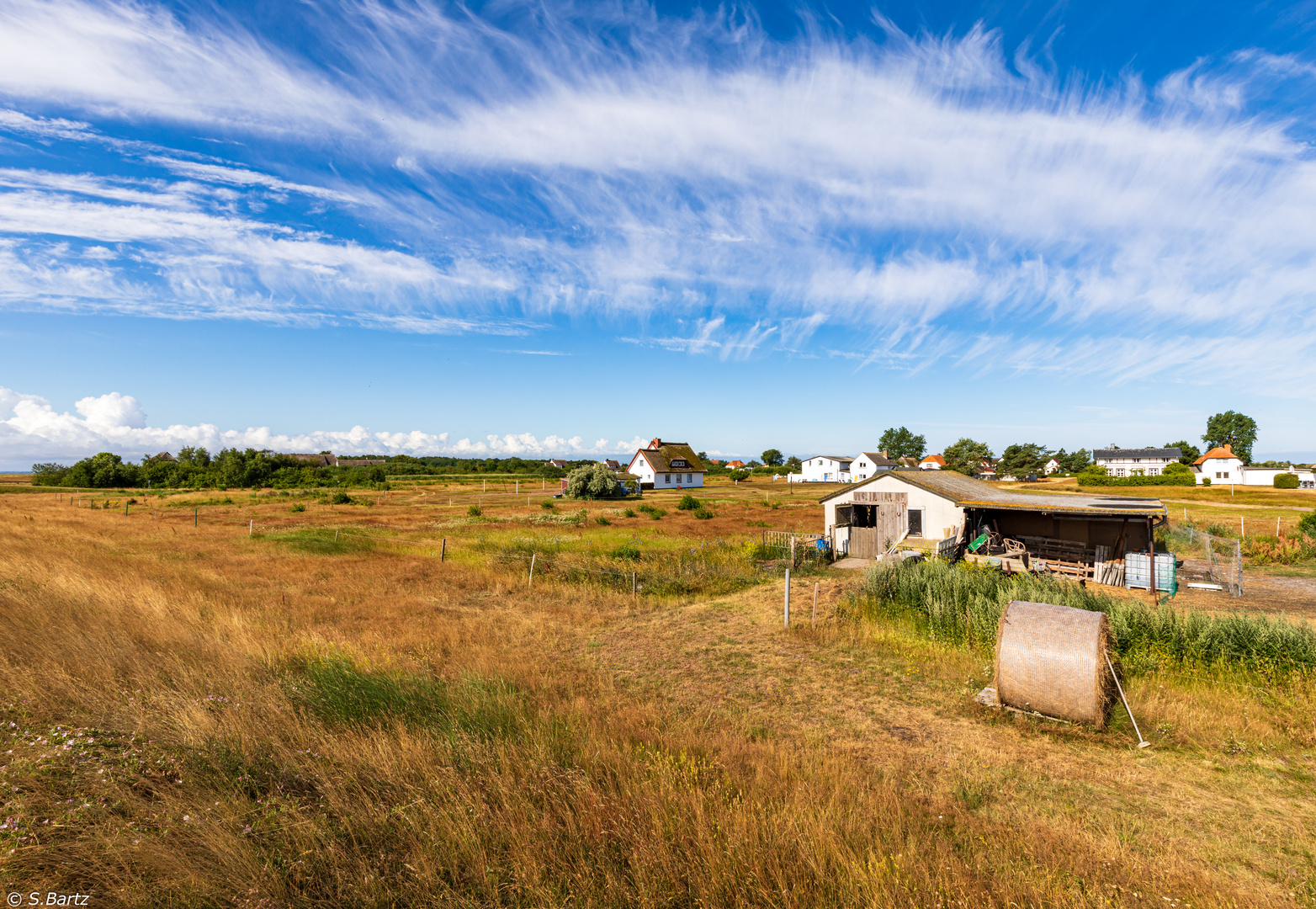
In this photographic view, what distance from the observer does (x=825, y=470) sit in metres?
115

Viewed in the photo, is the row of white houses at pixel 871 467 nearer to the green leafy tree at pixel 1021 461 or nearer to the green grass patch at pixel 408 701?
the green leafy tree at pixel 1021 461

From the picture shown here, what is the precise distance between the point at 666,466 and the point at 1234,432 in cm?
14084

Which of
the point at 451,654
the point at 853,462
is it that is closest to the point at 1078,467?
the point at 853,462

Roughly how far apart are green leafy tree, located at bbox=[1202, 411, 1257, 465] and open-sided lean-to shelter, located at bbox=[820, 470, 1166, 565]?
14933 centimetres

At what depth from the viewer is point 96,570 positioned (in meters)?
12.9

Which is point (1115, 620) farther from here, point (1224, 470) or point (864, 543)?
point (1224, 470)

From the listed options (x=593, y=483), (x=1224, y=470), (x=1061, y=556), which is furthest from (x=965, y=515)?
(x=1224, y=470)

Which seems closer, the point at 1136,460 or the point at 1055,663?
the point at 1055,663

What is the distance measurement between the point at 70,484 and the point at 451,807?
122594 mm

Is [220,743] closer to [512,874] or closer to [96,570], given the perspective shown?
[512,874]

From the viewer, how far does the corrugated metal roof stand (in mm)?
19047

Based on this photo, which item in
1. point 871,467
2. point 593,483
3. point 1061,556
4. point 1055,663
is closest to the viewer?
point 1055,663

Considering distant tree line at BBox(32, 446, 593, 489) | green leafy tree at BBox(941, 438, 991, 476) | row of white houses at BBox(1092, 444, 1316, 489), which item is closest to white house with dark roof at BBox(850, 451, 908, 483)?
green leafy tree at BBox(941, 438, 991, 476)

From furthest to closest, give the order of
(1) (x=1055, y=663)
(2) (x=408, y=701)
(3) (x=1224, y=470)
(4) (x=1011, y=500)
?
(3) (x=1224, y=470)
(4) (x=1011, y=500)
(1) (x=1055, y=663)
(2) (x=408, y=701)
